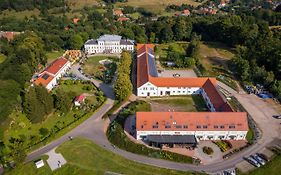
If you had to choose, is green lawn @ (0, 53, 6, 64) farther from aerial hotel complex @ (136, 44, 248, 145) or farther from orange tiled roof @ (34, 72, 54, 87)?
aerial hotel complex @ (136, 44, 248, 145)

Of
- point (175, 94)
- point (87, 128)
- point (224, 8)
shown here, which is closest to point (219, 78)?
point (175, 94)

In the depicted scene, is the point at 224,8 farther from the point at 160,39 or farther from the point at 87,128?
the point at 87,128

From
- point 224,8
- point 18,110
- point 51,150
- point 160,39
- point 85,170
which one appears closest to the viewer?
point 85,170

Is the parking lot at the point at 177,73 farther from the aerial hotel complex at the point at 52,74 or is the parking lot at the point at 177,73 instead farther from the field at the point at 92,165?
the field at the point at 92,165

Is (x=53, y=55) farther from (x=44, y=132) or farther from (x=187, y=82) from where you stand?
(x=187, y=82)

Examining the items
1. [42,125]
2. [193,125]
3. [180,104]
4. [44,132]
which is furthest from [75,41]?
[193,125]

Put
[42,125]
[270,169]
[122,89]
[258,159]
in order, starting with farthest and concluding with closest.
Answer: [122,89]
[42,125]
[258,159]
[270,169]

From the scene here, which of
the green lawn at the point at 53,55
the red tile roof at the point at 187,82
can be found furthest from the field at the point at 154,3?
the red tile roof at the point at 187,82
